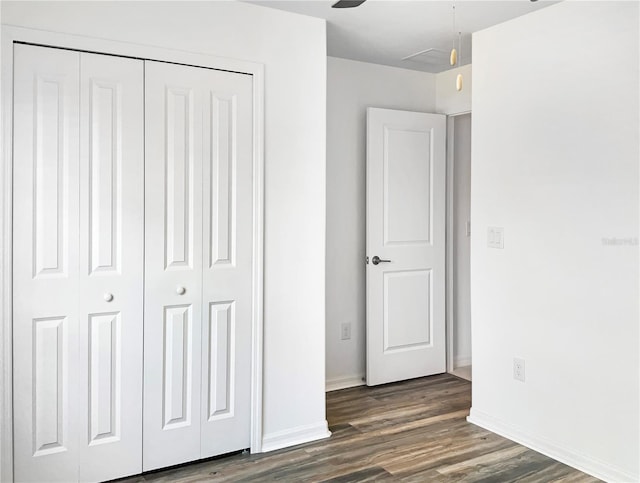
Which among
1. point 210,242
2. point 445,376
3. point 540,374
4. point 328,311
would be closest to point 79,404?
point 210,242

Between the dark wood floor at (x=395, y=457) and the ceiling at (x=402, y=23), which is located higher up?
the ceiling at (x=402, y=23)

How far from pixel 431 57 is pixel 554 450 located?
8.68 ft

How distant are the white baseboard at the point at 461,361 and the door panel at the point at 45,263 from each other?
3.02 meters

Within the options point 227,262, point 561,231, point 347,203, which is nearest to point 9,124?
point 227,262

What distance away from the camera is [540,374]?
9.70 ft

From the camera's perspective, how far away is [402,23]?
10.4 feet

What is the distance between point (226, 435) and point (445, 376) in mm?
2075

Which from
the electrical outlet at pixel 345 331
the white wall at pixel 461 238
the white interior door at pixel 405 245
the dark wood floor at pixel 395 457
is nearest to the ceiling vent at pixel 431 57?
the white interior door at pixel 405 245

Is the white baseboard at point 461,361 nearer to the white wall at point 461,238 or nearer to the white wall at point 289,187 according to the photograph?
the white wall at point 461,238

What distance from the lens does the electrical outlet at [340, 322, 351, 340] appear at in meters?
4.01

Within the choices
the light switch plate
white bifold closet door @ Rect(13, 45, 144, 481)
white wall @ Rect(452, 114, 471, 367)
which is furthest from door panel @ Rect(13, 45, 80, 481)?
white wall @ Rect(452, 114, 471, 367)

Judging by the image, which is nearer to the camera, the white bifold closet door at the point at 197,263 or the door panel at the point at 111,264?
the door panel at the point at 111,264

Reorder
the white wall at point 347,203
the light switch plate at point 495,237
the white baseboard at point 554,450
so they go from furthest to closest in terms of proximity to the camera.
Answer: the white wall at point 347,203 → the light switch plate at point 495,237 → the white baseboard at point 554,450

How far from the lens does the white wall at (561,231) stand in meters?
2.57
